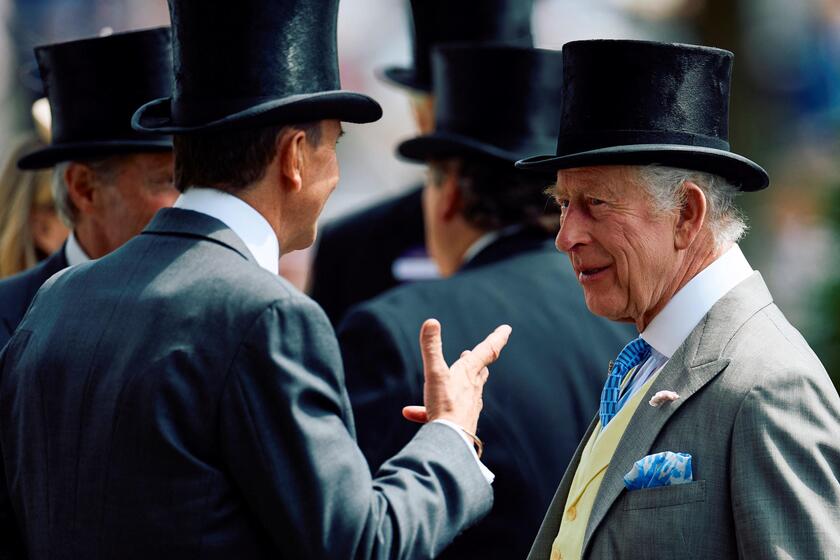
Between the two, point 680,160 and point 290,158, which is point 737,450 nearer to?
point 680,160

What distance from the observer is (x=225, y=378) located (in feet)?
9.20

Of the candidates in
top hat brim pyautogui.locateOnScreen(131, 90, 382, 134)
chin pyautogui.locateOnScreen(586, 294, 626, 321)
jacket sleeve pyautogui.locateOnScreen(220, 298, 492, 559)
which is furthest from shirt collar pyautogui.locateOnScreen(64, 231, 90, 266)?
chin pyautogui.locateOnScreen(586, 294, 626, 321)

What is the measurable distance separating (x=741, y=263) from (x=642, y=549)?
0.72 meters

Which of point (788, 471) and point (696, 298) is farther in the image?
point (696, 298)

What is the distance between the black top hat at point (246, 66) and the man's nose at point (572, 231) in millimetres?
606

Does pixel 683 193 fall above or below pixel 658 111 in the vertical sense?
below

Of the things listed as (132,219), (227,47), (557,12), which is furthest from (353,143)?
Result: (227,47)

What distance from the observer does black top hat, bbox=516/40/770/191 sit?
3.18 meters

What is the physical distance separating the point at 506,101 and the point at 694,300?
6.67 ft

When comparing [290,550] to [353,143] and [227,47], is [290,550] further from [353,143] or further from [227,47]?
[353,143]

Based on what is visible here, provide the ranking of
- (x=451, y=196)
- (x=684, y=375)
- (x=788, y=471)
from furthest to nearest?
(x=451, y=196) < (x=684, y=375) < (x=788, y=471)

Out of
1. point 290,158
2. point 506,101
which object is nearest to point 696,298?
point 290,158

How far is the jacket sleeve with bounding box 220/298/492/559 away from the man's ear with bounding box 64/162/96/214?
165 centimetres

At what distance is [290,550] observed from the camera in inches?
111
